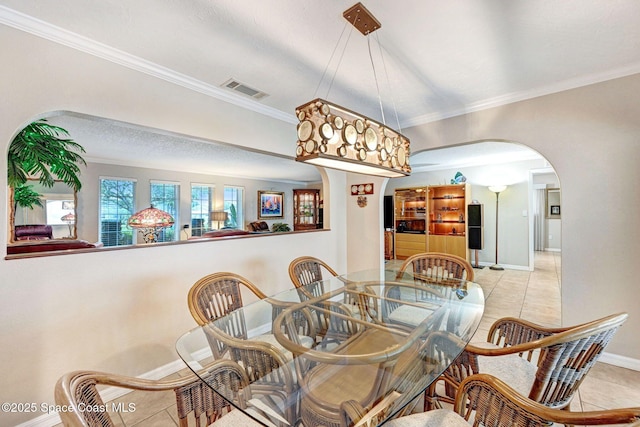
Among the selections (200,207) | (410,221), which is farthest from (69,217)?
(410,221)

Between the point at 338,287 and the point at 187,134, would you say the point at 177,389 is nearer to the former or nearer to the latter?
the point at 338,287

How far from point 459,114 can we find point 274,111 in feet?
7.01

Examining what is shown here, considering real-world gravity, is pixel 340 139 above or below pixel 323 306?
above

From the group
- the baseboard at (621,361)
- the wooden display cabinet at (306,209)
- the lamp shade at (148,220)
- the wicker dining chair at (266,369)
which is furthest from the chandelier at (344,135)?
the wooden display cabinet at (306,209)

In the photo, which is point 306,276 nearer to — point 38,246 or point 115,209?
point 38,246

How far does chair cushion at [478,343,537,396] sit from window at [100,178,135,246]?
665cm

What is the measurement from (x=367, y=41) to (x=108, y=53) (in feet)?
6.08

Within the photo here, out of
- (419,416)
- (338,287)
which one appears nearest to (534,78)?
(338,287)

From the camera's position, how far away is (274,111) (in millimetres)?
3006

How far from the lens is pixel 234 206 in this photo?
7.84m

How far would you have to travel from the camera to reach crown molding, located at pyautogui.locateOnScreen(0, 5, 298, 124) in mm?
1582

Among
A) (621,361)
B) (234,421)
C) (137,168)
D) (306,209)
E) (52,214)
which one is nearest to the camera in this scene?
(234,421)

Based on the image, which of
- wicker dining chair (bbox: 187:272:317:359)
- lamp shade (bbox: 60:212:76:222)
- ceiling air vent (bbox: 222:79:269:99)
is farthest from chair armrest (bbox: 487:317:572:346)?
lamp shade (bbox: 60:212:76:222)

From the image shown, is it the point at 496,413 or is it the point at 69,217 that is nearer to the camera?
the point at 496,413
